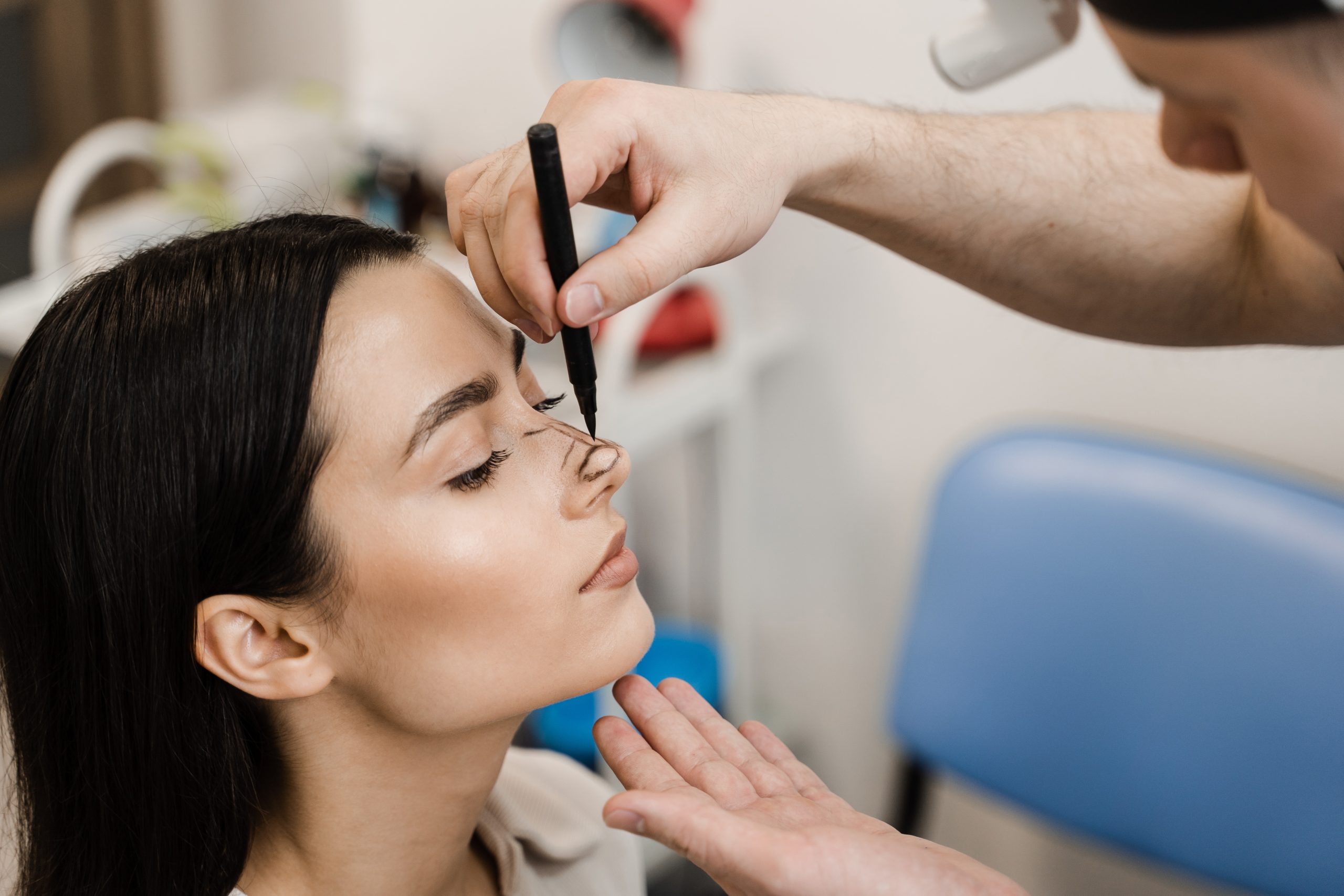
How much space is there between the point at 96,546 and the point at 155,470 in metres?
0.07

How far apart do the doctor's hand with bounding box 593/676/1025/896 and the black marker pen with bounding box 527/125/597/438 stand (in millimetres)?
244

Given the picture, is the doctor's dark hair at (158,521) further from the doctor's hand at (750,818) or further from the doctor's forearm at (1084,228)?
the doctor's forearm at (1084,228)

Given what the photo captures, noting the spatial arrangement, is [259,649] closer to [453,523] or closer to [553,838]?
[453,523]

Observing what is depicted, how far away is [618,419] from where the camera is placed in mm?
1644

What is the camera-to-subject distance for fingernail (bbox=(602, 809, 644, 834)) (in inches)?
28.6

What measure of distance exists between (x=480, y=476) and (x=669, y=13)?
104 centimetres

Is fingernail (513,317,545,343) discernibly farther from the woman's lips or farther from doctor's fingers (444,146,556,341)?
the woman's lips

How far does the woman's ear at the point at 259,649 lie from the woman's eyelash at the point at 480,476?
0.49 ft

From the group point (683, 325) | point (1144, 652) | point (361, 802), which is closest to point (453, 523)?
point (361, 802)

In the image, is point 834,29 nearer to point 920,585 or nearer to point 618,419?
point 618,419

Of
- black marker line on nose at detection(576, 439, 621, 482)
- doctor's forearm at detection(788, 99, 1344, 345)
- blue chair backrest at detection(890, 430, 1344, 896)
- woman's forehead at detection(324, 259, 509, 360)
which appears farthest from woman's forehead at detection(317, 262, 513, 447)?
blue chair backrest at detection(890, 430, 1344, 896)

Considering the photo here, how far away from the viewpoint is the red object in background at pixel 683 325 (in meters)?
1.83

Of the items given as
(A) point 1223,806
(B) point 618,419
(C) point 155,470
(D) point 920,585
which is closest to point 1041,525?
(D) point 920,585

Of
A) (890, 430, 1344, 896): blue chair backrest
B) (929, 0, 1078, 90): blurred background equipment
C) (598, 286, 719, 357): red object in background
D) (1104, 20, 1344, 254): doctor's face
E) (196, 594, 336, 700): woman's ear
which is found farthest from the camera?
(598, 286, 719, 357): red object in background
